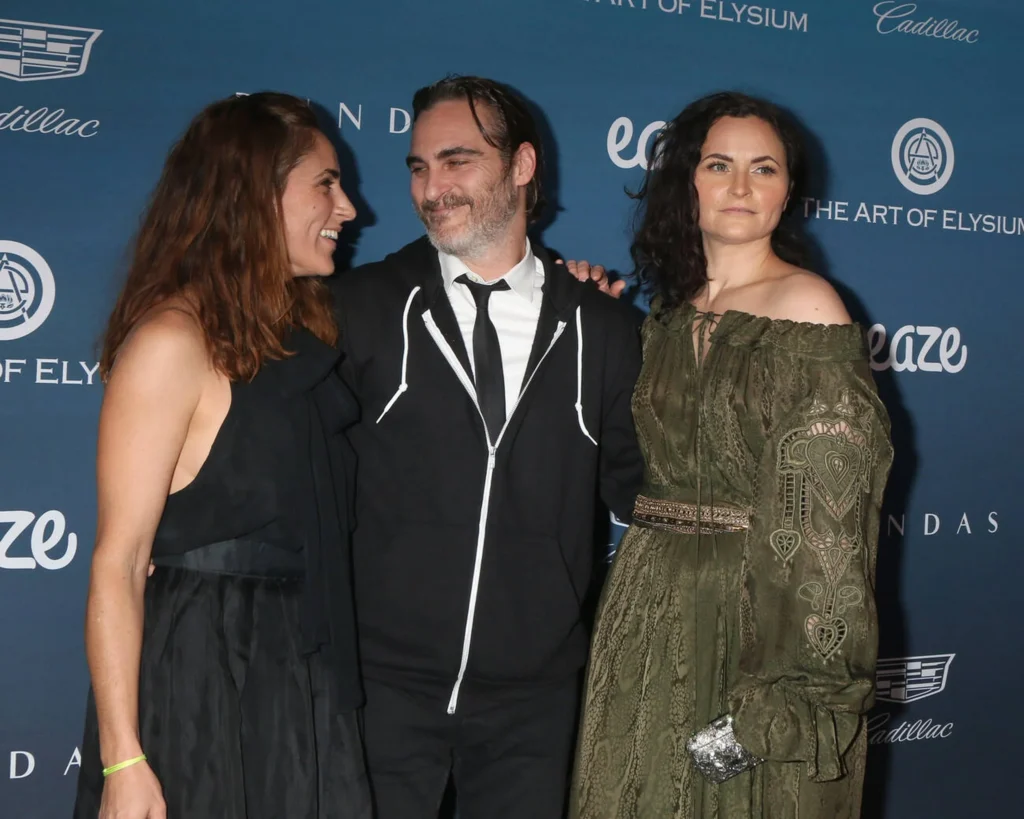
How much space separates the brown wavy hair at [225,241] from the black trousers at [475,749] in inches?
32.4

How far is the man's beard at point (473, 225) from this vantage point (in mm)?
2301

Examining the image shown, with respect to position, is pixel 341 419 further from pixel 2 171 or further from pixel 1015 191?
pixel 1015 191

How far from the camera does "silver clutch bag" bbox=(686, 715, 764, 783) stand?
1.94 metres

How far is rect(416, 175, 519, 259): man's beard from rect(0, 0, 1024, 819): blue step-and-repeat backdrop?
0.56m

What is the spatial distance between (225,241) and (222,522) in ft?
1.52

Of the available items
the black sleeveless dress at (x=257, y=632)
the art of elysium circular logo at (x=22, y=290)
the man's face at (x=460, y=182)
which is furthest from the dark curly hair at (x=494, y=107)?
the art of elysium circular logo at (x=22, y=290)

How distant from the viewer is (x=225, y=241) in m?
1.79

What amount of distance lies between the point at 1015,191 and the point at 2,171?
121 inches

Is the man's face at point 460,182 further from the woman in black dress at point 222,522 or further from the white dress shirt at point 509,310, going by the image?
the woman in black dress at point 222,522

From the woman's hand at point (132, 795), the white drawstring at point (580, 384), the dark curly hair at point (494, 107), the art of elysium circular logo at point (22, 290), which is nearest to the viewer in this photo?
the woman's hand at point (132, 795)

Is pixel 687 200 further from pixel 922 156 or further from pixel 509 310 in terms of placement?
pixel 922 156

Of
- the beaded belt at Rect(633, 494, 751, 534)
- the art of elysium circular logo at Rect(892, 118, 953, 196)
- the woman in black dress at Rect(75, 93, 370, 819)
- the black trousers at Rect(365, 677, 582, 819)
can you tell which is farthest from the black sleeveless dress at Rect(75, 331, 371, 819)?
the art of elysium circular logo at Rect(892, 118, 953, 196)

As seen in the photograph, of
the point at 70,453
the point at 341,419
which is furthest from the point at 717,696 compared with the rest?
the point at 70,453

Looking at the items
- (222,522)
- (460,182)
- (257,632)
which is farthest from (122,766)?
(460,182)
